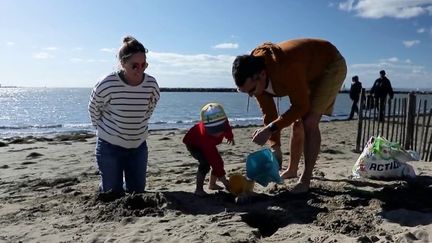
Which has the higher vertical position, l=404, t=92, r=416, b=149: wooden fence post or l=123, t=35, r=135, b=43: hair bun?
l=123, t=35, r=135, b=43: hair bun

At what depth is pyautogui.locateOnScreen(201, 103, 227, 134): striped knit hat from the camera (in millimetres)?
4389

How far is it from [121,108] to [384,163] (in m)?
2.98

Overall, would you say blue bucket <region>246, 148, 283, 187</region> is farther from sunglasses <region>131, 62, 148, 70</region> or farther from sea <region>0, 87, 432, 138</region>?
sunglasses <region>131, 62, 148, 70</region>

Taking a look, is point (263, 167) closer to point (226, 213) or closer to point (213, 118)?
point (213, 118)

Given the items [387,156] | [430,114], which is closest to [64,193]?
[387,156]

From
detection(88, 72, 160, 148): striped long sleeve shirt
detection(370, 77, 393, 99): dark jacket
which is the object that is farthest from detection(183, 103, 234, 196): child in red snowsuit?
detection(370, 77, 393, 99): dark jacket

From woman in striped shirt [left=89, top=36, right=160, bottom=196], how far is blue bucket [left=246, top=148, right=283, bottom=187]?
119 cm

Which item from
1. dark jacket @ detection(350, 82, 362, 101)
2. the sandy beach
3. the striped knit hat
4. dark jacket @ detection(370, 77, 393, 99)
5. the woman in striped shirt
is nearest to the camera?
the sandy beach

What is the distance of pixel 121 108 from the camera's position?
4.64m

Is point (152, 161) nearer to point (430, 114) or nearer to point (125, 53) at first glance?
point (125, 53)

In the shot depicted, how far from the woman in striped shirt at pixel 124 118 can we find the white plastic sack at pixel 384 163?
2512 millimetres

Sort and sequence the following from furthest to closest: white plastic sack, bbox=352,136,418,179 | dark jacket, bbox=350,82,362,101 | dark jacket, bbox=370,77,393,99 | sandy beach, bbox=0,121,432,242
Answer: dark jacket, bbox=350,82,362,101 → dark jacket, bbox=370,77,393,99 → white plastic sack, bbox=352,136,418,179 → sandy beach, bbox=0,121,432,242

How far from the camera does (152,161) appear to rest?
27.1 feet

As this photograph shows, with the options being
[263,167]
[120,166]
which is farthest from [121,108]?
[263,167]
